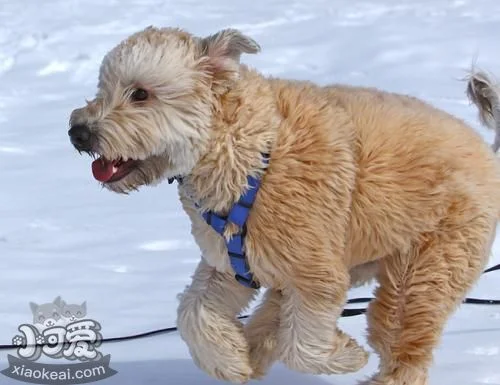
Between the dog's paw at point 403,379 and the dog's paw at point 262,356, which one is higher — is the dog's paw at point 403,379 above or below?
below

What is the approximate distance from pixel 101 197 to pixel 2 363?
286 centimetres

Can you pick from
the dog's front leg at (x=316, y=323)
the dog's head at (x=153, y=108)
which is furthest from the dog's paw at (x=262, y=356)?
the dog's head at (x=153, y=108)

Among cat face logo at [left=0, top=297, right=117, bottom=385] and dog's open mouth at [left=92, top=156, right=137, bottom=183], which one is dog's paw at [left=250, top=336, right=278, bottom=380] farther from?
dog's open mouth at [left=92, top=156, right=137, bottom=183]

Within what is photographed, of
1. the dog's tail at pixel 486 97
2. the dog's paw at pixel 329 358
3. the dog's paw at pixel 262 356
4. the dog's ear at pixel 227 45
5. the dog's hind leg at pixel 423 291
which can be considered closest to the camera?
the dog's ear at pixel 227 45

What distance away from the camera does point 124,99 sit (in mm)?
3980

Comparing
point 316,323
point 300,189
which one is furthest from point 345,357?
point 300,189

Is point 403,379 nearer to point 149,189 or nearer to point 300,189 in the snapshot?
point 300,189

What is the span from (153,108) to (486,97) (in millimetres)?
1606

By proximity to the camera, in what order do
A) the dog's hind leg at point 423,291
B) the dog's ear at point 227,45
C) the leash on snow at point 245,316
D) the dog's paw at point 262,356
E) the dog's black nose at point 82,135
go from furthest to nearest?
the leash on snow at point 245,316 → the dog's paw at point 262,356 → the dog's hind leg at point 423,291 → the dog's ear at point 227,45 → the dog's black nose at point 82,135

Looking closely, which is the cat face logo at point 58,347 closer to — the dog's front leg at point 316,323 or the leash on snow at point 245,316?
the leash on snow at point 245,316

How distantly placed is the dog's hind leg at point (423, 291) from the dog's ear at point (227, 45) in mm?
1016

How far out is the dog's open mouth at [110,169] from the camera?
3979 mm

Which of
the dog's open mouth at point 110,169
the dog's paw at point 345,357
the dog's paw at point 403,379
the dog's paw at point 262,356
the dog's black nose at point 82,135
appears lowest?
the dog's paw at point 403,379

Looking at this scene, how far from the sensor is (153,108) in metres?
3.99
